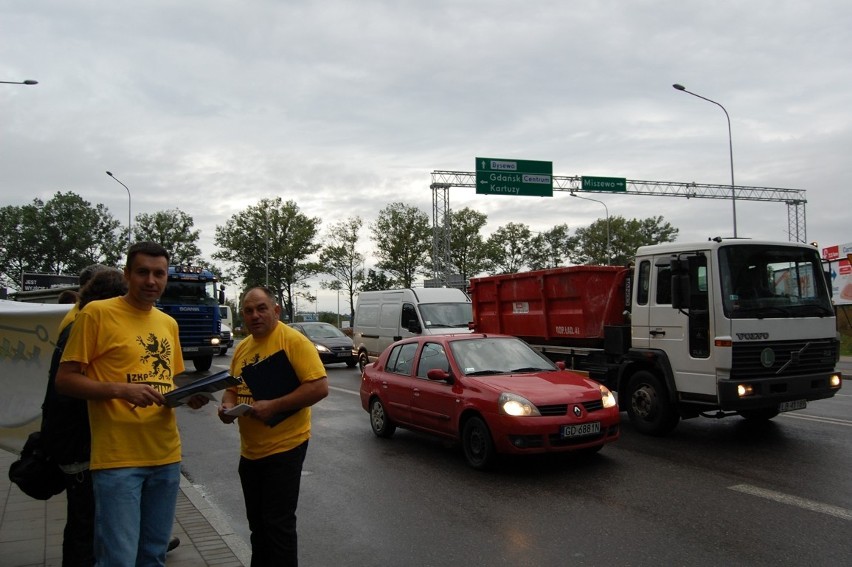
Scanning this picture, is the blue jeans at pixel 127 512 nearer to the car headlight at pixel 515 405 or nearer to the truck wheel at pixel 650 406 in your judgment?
the car headlight at pixel 515 405

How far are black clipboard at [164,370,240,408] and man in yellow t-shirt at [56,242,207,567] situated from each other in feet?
0.19

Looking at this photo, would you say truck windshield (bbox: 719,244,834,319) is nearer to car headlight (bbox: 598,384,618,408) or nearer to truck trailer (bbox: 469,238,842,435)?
truck trailer (bbox: 469,238,842,435)

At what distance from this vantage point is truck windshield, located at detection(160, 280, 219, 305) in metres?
19.9

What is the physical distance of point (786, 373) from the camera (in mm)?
8195

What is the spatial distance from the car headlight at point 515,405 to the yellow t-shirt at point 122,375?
4.19 m

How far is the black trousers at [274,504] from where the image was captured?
137 inches

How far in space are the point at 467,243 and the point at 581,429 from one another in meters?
52.4

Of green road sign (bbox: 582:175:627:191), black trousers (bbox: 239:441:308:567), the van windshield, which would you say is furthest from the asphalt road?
green road sign (bbox: 582:175:627:191)

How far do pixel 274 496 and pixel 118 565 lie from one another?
2.65 ft

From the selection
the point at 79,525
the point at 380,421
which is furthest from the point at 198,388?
the point at 380,421

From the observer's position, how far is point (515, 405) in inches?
270

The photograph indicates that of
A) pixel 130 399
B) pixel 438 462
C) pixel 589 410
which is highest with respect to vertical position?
pixel 130 399

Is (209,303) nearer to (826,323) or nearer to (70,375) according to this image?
(826,323)

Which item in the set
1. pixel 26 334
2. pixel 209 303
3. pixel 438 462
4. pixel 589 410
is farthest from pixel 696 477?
pixel 209 303
